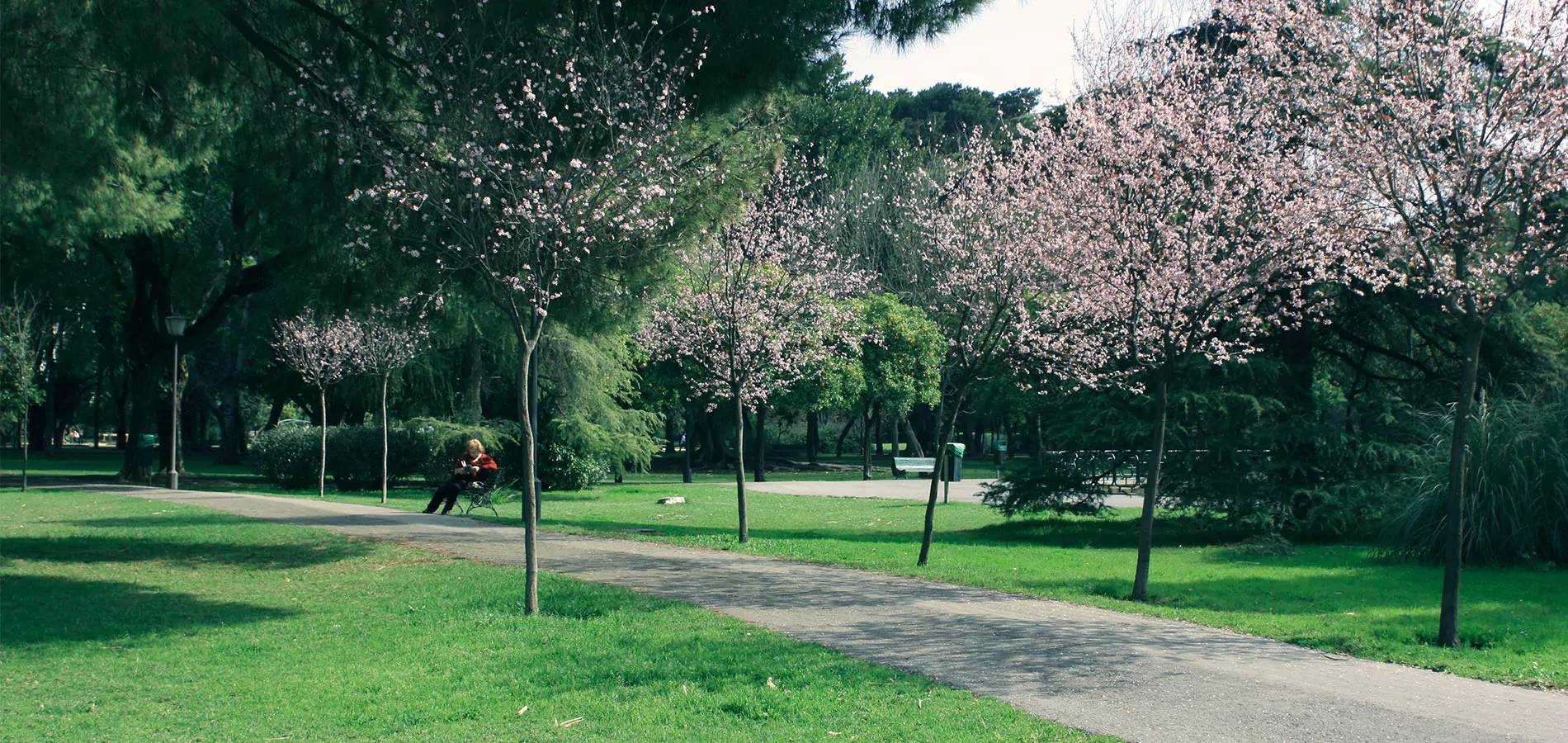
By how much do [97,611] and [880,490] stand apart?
23761mm

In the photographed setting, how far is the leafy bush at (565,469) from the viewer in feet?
88.2

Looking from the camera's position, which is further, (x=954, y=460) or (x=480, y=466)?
(x=954, y=460)

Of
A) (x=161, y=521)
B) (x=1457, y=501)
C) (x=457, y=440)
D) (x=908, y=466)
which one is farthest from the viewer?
(x=908, y=466)

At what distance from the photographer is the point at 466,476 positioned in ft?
63.1

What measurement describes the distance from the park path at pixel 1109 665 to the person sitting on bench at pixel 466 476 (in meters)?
6.78

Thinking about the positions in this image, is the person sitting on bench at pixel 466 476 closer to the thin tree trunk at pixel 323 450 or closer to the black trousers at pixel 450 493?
the black trousers at pixel 450 493

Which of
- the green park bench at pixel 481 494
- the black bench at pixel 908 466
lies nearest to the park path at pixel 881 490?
the black bench at pixel 908 466

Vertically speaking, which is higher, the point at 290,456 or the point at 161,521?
the point at 290,456

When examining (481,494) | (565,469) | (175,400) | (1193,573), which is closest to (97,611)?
(481,494)

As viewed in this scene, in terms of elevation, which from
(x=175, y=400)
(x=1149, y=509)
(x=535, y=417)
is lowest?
(x=1149, y=509)

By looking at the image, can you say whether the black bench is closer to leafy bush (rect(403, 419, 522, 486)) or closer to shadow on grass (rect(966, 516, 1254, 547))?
leafy bush (rect(403, 419, 522, 486))

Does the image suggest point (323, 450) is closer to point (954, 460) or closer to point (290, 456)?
point (290, 456)

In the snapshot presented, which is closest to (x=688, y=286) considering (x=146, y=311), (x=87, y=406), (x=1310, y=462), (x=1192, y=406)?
(x=1192, y=406)

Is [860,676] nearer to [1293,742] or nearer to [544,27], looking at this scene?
[1293,742]
